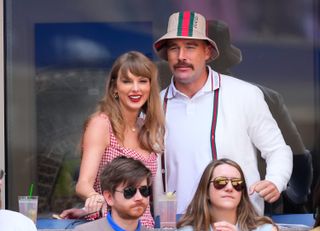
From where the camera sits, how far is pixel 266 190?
16.4 feet

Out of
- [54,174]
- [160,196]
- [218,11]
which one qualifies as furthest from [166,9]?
[160,196]

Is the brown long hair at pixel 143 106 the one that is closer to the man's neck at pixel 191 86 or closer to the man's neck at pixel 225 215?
the man's neck at pixel 191 86

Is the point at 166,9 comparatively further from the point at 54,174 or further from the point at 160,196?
the point at 160,196

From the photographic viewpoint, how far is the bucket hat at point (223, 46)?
6.27 meters

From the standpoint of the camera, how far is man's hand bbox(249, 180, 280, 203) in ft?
16.3

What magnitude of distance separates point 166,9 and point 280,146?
1.45m

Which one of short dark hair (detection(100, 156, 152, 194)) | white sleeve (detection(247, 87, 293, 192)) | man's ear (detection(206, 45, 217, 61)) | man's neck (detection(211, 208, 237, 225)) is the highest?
man's ear (detection(206, 45, 217, 61))

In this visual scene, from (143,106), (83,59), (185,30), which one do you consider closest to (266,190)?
(143,106)

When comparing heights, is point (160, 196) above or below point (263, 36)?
below

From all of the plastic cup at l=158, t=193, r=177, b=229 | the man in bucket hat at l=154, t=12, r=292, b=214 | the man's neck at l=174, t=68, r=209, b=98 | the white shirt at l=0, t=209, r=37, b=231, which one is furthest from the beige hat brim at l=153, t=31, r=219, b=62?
the white shirt at l=0, t=209, r=37, b=231

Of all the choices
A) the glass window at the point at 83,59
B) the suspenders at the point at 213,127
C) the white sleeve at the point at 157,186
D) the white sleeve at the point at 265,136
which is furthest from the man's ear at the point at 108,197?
the glass window at the point at 83,59

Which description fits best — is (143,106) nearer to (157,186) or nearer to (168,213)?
(157,186)

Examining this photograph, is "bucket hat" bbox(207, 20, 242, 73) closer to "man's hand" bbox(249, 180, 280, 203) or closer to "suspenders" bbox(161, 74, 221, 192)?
"suspenders" bbox(161, 74, 221, 192)

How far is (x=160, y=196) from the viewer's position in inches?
189
